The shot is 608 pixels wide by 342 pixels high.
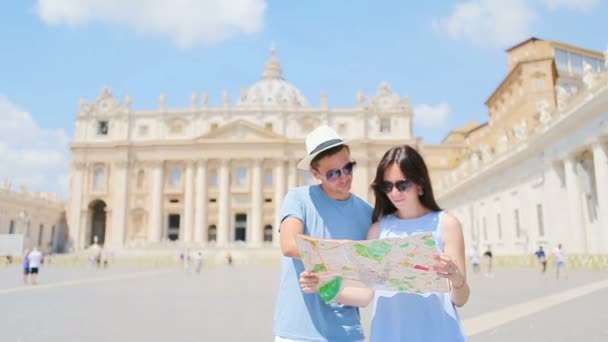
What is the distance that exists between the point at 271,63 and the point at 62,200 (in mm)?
48743

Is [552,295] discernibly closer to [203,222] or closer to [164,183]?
[203,222]

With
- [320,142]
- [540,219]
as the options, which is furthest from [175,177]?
[320,142]

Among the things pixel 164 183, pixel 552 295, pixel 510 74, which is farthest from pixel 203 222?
pixel 552 295

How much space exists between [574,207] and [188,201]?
1736 inches

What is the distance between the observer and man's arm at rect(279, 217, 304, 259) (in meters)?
2.45

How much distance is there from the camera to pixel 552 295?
10.5m

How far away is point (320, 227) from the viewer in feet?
8.61

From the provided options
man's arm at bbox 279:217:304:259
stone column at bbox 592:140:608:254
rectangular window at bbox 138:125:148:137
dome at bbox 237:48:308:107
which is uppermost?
dome at bbox 237:48:308:107

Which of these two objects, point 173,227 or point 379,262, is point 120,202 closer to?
point 173,227

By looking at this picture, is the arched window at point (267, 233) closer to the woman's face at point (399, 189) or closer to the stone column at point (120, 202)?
the stone column at point (120, 202)

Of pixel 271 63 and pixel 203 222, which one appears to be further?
pixel 271 63

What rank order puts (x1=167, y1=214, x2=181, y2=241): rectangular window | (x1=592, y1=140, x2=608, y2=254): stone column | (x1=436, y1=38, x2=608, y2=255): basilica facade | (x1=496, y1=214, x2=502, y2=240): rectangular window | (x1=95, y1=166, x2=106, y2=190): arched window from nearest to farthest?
(x1=592, y1=140, x2=608, y2=254): stone column → (x1=436, y1=38, x2=608, y2=255): basilica facade → (x1=496, y1=214, x2=502, y2=240): rectangular window → (x1=167, y1=214, x2=181, y2=241): rectangular window → (x1=95, y1=166, x2=106, y2=190): arched window

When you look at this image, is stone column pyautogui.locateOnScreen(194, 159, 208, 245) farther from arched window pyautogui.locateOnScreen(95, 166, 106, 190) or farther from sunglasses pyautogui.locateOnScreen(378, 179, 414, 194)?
sunglasses pyautogui.locateOnScreen(378, 179, 414, 194)

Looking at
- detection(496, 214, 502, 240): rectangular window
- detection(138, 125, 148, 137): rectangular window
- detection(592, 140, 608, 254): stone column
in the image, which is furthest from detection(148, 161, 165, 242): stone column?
detection(592, 140, 608, 254): stone column
